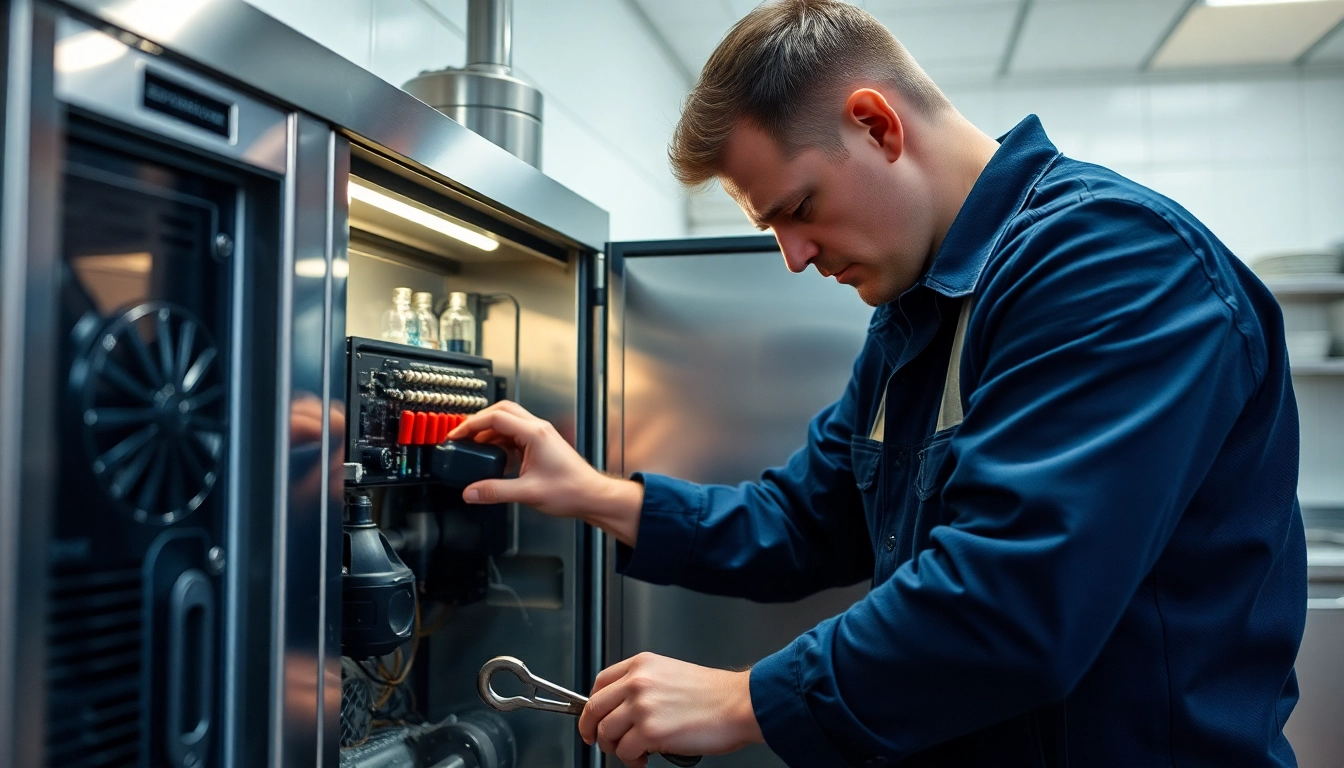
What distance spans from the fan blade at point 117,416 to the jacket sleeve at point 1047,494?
1.71ft

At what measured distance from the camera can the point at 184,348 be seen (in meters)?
0.74

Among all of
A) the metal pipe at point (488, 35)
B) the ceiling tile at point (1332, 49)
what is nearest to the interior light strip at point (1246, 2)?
the ceiling tile at point (1332, 49)

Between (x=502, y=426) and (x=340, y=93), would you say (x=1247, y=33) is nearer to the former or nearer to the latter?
(x=502, y=426)

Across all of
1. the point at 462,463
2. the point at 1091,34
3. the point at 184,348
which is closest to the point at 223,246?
the point at 184,348

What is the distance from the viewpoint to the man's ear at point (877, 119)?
92 centimetres

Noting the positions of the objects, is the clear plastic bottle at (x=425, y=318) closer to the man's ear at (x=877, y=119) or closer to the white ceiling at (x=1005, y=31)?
the man's ear at (x=877, y=119)

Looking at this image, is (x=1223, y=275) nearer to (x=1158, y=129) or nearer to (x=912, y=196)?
(x=912, y=196)

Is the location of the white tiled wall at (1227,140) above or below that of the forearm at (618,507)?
above

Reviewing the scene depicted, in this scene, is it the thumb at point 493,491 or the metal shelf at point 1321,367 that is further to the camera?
the metal shelf at point 1321,367

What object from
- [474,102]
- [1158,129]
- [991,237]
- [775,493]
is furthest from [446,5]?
[1158,129]

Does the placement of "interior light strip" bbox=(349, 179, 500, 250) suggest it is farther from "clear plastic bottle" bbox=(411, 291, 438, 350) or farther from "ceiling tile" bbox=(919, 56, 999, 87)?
"ceiling tile" bbox=(919, 56, 999, 87)

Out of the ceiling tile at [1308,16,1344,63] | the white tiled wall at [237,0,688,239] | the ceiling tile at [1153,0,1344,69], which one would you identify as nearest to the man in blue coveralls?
the white tiled wall at [237,0,688,239]

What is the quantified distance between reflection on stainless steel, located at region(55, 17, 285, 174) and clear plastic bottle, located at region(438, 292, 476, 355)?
0.65 meters

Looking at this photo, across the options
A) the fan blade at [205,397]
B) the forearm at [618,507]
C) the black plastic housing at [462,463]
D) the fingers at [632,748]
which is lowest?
the fingers at [632,748]
